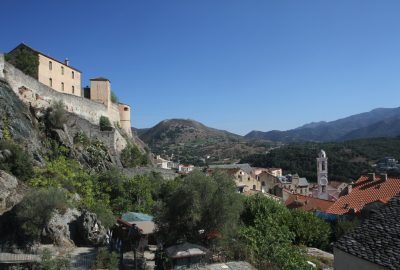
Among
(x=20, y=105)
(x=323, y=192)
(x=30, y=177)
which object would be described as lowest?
(x=323, y=192)

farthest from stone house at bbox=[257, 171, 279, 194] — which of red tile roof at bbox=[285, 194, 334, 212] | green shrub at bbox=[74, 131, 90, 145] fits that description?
green shrub at bbox=[74, 131, 90, 145]

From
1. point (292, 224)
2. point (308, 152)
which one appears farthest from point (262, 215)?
point (308, 152)

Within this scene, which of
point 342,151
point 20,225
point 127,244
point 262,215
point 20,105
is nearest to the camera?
point 20,225

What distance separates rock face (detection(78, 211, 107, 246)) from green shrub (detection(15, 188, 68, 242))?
243cm

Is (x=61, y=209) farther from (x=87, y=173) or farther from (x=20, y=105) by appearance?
(x=20, y=105)

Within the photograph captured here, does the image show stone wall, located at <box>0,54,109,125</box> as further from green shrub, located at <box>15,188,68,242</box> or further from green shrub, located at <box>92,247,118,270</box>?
green shrub, located at <box>92,247,118,270</box>

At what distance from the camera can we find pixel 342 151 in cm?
15275

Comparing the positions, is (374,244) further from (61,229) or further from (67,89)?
(67,89)

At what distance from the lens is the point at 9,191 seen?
24906mm

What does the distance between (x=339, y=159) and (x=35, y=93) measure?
115307mm

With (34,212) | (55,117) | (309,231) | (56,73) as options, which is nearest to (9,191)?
(34,212)

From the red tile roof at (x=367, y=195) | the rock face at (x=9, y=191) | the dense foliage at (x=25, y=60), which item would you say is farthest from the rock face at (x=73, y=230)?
the dense foliage at (x=25, y=60)

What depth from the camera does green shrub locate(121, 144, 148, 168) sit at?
153ft

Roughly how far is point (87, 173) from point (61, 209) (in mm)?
10533
